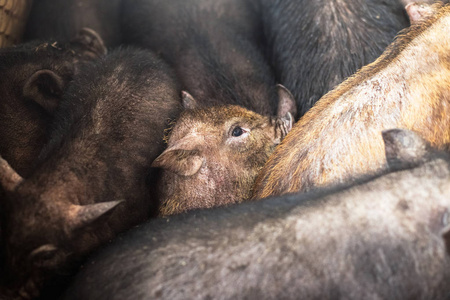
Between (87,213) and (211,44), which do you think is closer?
(87,213)

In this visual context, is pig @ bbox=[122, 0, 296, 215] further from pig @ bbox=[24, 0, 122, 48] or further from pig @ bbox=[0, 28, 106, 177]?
pig @ bbox=[0, 28, 106, 177]

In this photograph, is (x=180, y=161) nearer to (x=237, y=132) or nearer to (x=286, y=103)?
(x=237, y=132)

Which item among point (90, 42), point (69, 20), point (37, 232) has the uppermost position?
point (69, 20)

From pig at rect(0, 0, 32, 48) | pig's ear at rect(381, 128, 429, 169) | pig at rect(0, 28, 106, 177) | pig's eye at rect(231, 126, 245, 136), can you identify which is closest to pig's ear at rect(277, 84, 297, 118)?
pig's eye at rect(231, 126, 245, 136)

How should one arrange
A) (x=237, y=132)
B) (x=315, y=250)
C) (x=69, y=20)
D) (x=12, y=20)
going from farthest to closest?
(x=69, y=20)
(x=12, y=20)
(x=237, y=132)
(x=315, y=250)

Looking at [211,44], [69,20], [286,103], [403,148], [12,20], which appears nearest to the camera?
[403,148]

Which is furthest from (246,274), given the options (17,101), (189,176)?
(17,101)

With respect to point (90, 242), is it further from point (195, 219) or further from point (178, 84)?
point (178, 84)

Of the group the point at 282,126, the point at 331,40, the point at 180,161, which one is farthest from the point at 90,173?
the point at 331,40
